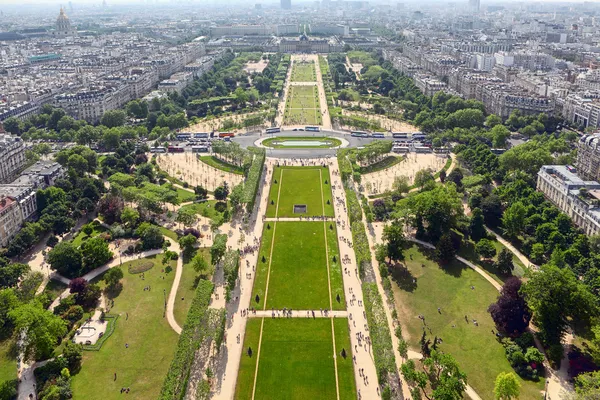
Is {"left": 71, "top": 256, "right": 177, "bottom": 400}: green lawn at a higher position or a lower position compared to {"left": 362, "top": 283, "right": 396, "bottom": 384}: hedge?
lower

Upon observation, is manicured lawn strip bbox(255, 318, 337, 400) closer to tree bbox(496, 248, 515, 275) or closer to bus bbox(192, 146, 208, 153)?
tree bbox(496, 248, 515, 275)

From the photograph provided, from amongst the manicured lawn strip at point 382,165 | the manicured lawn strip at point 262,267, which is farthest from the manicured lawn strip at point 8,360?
the manicured lawn strip at point 382,165

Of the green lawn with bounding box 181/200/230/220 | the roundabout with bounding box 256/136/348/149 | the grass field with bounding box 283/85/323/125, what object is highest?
the grass field with bounding box 283/85/323/125

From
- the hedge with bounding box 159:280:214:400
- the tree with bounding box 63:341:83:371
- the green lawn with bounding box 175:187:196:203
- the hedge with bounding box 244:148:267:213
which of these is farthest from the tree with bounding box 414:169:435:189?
the tree with bounding box 63:341:83:371

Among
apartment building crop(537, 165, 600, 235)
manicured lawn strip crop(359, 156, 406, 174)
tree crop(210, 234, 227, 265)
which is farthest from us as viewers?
manicured lawn strip crop(359, 156, 406, 174)

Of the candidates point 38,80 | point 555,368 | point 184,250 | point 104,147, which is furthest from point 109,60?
point 555,368

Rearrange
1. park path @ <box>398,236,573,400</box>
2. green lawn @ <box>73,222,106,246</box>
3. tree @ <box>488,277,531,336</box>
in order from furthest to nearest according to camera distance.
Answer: green lawn @ <box>73,222,106,246</box>, tree @ <box>488,277,531,336</box>, park path @ <box>398,236,573,400</box>

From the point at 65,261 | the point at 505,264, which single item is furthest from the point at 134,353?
the point at 505,264
